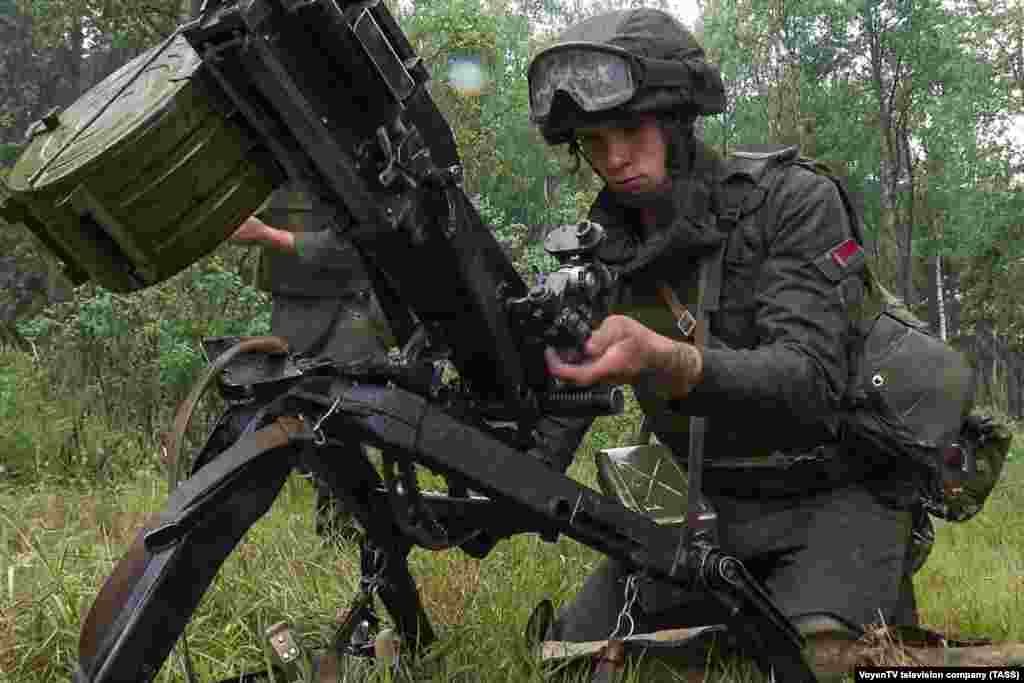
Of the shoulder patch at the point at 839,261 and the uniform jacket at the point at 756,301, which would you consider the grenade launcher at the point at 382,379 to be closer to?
the uniform jacket at the point at 756,301

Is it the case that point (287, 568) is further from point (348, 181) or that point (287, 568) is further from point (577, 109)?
point (348, 181)

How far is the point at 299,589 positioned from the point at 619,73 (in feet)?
6.96

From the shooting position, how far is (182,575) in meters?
1.95

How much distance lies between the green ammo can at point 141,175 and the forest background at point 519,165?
268 centimetres

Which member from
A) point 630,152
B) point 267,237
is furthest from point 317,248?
point 630,152

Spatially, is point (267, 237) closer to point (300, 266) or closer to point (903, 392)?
point (300, 266)

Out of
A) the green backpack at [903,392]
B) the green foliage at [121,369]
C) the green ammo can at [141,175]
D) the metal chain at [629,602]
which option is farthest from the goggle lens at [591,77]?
the green foliage at [121,369]

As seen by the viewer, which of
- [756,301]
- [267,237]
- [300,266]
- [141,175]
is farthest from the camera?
[300,266]

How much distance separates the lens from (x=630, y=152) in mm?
2951

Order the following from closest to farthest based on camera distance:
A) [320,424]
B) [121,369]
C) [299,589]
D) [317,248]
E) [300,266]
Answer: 1. [320,424]
2. [299,589]
3. [317,248]
4. [300,266]
5. [121,369]

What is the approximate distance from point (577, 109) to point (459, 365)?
0.89m

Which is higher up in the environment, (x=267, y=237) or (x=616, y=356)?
(x=616, y=356)

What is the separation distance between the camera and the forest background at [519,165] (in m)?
6.61

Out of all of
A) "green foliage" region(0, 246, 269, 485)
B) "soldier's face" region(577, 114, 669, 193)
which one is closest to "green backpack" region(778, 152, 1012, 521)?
"soldier's face" region(577, 114, 669, 193)
